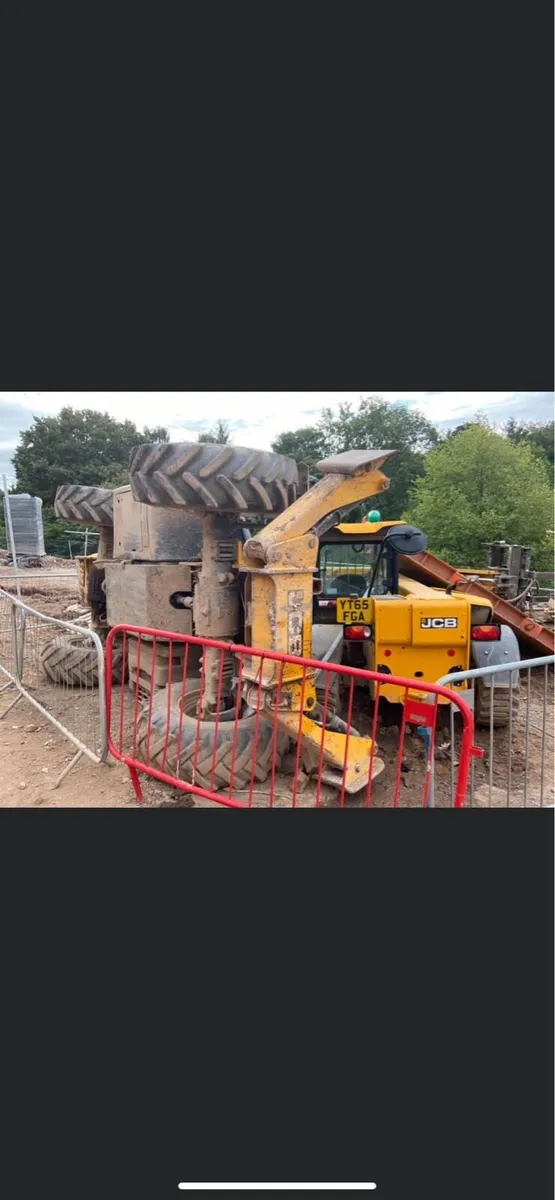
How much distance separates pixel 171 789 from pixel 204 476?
2.60m

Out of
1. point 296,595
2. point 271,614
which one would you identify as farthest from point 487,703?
point 271,614

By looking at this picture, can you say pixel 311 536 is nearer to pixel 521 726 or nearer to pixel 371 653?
pixel 371 653

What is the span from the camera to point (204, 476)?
13.6 feet

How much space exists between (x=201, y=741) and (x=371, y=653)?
7.92 ft

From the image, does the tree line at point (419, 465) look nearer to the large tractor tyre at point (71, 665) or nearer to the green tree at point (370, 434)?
the green tree at point (370, 434)

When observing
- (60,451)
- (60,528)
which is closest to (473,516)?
(60,528)

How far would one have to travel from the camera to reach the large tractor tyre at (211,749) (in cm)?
428

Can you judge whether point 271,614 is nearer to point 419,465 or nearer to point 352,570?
point 352,570

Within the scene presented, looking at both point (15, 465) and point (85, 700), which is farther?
point (15, 465)

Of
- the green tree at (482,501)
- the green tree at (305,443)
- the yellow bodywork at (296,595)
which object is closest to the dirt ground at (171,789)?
the yellow bodywork at (296,595)

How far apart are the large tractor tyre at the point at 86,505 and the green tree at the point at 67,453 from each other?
26.9 m

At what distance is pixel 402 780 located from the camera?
17.7 feet

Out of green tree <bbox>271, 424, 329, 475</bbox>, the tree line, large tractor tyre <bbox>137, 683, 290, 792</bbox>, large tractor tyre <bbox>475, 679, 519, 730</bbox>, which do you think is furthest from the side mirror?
green tree <bbox>271, 424, 329, 475</bbox>

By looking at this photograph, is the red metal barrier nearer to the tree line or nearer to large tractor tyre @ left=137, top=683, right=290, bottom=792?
large tractor tyre @ left=137, top=683, right=290, bottom=792
